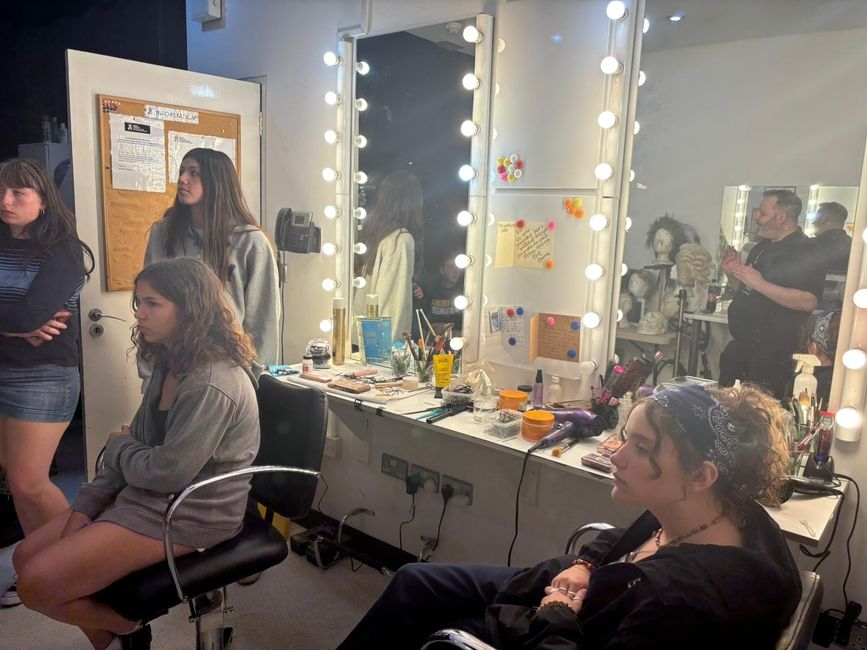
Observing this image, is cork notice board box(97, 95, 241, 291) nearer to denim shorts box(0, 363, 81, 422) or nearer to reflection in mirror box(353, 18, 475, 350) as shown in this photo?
denim shorts box(0, 363, 81, 422)

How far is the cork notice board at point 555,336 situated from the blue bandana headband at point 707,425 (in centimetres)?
83

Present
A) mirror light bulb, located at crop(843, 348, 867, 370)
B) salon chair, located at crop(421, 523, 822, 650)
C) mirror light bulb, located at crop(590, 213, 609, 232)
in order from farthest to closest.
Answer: mirror light bulb, located at crop(590, 213, 609, 232), mirror light bulb, located at crop(843, 348, 867, 370), salon chair, located at crop(421, 523, 822, 650)

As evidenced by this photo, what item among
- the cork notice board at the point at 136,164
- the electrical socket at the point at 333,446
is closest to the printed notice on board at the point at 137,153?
the cork notice board at the point at 136,164

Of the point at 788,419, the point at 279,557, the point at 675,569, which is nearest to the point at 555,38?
the point at 788,419

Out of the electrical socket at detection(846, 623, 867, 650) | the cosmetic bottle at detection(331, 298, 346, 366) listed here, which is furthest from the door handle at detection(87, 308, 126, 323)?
the electrical socket at detection(846, 623, 867, 650)

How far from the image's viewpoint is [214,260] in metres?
2.22

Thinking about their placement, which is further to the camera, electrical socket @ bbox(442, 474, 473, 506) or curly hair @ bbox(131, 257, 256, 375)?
electrical socket @ bbox(442, 474, 473, 506)

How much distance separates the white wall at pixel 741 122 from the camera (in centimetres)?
162

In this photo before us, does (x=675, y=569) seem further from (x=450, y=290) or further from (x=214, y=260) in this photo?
(x=214, y=260)

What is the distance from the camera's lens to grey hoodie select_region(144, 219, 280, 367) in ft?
7.41

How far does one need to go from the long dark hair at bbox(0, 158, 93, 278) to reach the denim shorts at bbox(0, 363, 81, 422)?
398mm

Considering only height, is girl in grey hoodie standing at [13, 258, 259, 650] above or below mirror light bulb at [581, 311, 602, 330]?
below

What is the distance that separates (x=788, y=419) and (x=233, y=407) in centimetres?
138

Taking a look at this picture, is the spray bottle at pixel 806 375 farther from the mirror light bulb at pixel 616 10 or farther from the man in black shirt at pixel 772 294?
the mirror light bulb at pixel 616 10
